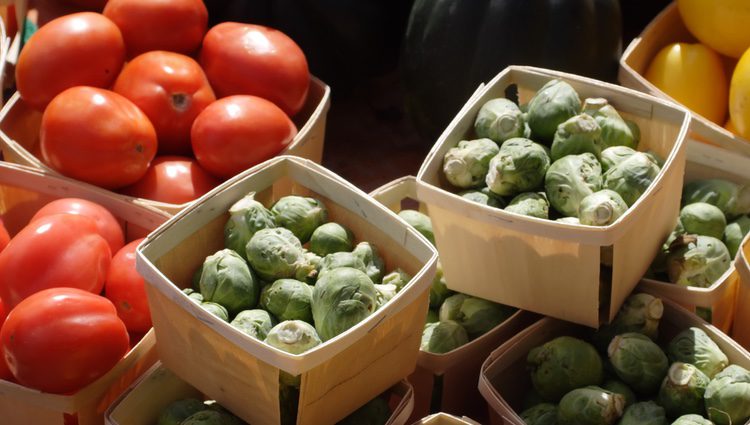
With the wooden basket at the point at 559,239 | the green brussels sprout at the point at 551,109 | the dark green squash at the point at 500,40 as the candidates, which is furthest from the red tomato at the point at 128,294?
the dark green squash at the point at 500,40

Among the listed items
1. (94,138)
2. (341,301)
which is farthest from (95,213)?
(341,301)

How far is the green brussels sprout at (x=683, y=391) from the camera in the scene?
4.42ft

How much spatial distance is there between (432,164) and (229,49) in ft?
2.20

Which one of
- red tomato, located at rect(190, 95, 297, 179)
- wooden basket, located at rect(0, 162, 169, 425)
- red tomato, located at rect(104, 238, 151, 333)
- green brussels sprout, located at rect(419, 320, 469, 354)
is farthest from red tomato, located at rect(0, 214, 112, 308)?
green brussels sprout, located at rect(419, 320, 469, 354)

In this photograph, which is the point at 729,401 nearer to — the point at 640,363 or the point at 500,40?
the point at 640,363

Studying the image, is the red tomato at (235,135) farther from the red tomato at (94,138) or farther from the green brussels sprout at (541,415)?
the green brussels sprout at (541,415)

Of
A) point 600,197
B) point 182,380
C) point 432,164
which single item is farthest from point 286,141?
point 600,197

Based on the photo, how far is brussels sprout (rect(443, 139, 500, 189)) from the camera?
4.80 ft

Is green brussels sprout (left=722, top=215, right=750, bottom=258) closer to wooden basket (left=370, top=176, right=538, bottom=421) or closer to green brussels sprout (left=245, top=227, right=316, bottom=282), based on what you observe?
wooden basket (left=370, top=176, right=538, bottom=421)

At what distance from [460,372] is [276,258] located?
38cm

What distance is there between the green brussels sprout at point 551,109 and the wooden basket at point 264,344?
31cm

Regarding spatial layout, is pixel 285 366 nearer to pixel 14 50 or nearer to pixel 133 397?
pixel 133 397

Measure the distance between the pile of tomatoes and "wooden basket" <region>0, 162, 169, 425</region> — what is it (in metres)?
0.04

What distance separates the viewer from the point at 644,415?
4.34ft
